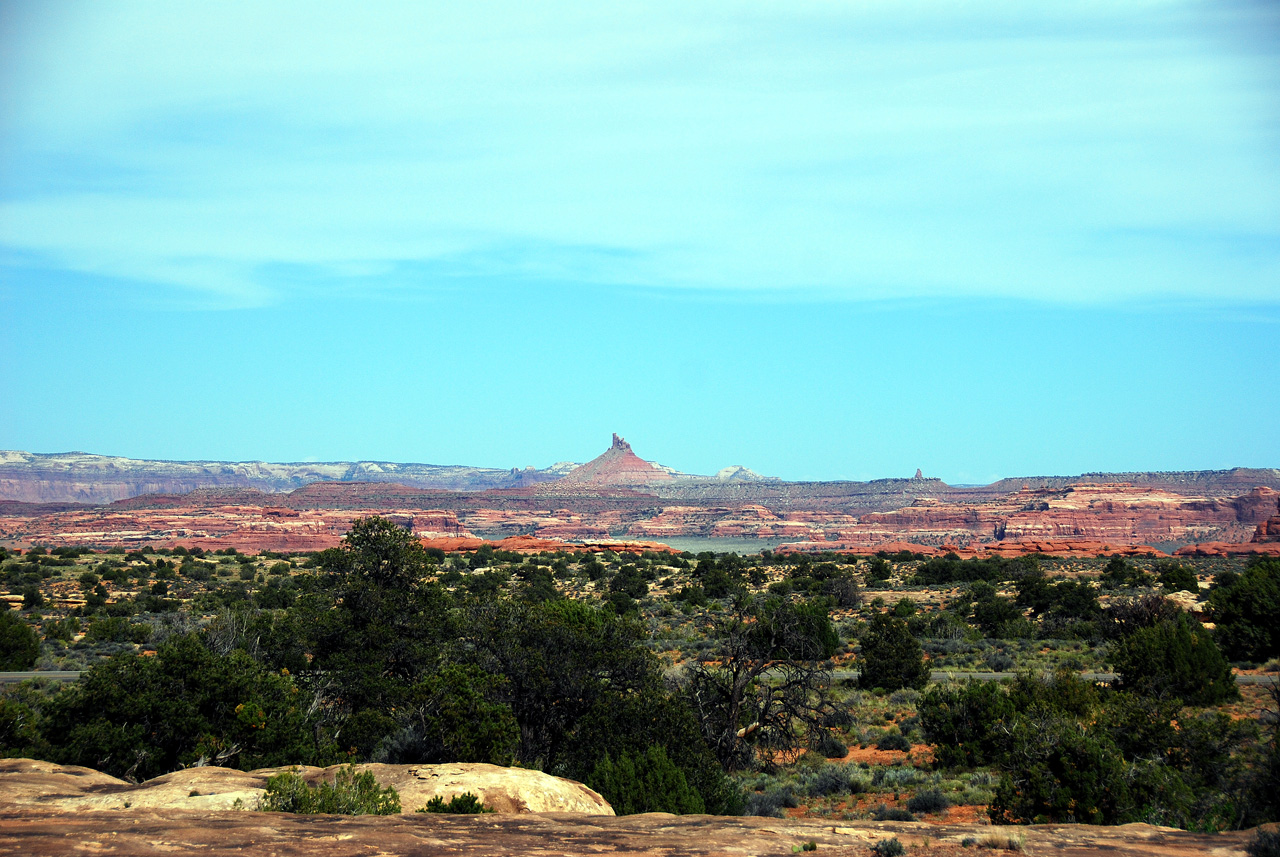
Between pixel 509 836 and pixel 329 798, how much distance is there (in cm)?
270

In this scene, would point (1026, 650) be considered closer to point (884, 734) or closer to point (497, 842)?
point (884, 734)

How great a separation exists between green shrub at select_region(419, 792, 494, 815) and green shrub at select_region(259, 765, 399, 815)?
1.38 feet

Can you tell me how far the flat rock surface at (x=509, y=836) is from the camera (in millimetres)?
8320

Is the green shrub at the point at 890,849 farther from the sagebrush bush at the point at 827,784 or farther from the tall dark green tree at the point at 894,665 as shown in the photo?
the tall dark green tree at the point at 894,665

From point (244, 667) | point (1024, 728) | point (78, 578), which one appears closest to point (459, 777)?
point (244, 667)

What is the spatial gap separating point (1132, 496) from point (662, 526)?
83979 millimetres

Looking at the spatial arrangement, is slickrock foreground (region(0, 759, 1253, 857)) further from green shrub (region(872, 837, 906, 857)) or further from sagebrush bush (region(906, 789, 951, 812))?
sagebrush bush (region(906, 789, 951, 812))

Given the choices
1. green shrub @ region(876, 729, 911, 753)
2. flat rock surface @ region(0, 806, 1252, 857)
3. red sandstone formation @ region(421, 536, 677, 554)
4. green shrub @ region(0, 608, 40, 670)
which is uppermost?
flat rock surface @ region(0, 806, 1252, 857)

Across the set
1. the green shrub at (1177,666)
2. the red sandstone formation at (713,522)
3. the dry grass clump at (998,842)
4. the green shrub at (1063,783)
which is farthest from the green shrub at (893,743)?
the red sandstone formation at (713,522)

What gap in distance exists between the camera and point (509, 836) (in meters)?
9.30

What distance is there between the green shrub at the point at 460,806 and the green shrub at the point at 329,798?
42 centimetres

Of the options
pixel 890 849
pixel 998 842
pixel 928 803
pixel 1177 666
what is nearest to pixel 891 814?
pixel 928 803

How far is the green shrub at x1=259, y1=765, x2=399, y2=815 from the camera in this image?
10.5 meters

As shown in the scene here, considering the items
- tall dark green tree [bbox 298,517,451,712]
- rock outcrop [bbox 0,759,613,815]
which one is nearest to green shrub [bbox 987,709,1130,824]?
rock outcrop [bbox 0,759,613,815]
